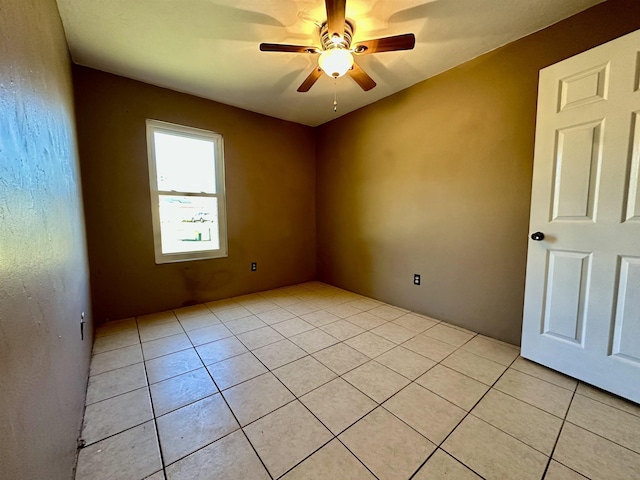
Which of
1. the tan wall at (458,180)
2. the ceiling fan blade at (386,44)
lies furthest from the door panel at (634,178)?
the ceiling fan blade at (386,44)

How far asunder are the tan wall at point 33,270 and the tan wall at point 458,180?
2778mm

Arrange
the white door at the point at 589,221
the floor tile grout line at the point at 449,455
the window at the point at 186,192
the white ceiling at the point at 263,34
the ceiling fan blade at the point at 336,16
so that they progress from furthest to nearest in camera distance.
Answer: the window at the point at 186,192 < the white ceiling at the point at 263,34 < the white door at the point at 589,221 < the ceiling fan blade at the point at 336,16 < the floor tile grout line at the point at 449,455

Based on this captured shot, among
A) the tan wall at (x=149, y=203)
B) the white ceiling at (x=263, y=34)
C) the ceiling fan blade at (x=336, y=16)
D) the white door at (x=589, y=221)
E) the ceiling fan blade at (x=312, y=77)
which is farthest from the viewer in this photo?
the tan wall at (x=149, y=203)

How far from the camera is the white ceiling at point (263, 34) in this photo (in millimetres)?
1672

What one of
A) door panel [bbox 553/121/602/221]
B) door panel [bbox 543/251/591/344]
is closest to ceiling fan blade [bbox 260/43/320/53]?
door panel [bbox 553/121/602/221]

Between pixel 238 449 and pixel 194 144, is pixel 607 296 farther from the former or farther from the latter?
pixel 194 144

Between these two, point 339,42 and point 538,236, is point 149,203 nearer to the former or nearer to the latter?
point 339,42

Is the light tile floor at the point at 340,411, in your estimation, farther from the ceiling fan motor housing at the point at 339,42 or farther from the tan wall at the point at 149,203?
the ceiling fan motor housing at the point at 339,42

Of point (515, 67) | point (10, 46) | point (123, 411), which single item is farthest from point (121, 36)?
point (515, 67)

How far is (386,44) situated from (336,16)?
1.24 feet

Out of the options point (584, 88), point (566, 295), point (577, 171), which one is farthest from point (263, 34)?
point (566, 295)

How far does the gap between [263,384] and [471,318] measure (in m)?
1.98

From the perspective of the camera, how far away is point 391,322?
259cm

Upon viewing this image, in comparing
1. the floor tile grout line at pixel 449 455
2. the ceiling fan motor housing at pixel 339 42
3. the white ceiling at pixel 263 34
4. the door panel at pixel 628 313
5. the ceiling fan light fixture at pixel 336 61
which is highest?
the white ceiling at pixel 263 34
